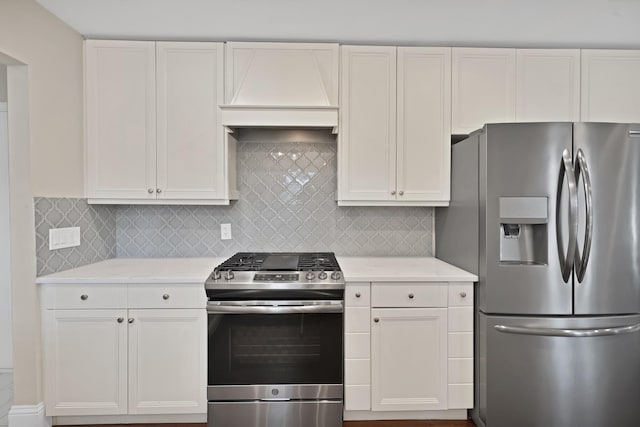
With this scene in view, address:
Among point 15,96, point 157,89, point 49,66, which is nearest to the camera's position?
point 15,96

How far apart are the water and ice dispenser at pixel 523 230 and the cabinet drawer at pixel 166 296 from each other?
5.87ft

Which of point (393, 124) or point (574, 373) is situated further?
point (393, 124)

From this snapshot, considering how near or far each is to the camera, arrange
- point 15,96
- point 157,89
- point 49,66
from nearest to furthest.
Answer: point 15,96
point 49,66
point 157,89

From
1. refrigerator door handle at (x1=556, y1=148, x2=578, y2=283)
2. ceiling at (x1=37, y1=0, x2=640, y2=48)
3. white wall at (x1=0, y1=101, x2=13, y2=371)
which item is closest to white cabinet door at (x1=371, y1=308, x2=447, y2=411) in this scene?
refrigerator door handle at (x1=556, y1=148, x2=578, y2=283)

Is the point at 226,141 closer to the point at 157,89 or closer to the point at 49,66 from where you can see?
the point at 157,89

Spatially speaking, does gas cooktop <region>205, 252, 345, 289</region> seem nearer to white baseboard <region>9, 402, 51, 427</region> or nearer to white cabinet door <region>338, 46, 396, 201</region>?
Answer: white cabinet door <region>338, 46, 396, 201</region>

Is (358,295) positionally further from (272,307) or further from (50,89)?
(50,89)

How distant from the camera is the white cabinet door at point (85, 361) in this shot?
218cm

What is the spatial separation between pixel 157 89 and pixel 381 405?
2495 mm

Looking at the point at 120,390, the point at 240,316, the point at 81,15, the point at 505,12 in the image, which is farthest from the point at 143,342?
the point at 505,12

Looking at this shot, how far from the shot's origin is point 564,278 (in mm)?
2057

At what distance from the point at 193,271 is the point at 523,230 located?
2.00m

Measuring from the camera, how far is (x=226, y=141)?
2.59 m

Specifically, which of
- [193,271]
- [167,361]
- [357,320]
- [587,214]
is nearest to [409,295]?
[357,320]
